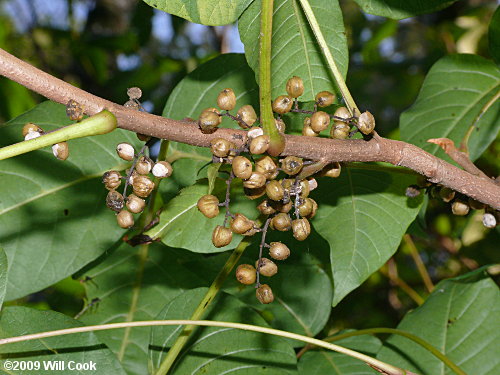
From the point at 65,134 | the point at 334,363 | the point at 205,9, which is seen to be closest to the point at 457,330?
the point at 334,363

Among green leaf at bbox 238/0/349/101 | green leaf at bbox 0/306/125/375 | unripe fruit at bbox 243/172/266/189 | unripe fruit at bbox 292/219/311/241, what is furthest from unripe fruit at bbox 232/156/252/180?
green leaf at bbox 0/306/125/375

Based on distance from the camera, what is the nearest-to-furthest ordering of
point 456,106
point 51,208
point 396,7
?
point 396,7, point 51,208, point 456,106

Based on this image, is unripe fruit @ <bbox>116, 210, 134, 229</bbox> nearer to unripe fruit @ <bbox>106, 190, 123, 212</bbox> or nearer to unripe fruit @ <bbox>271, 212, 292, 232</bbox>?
unripe fruit @ <bbox>106, 190, 123, 212</bbox>

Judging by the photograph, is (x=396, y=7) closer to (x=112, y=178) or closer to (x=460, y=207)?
(x=460, y=207)

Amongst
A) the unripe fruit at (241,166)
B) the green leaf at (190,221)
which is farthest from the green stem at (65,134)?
the green leaf at (190,221)

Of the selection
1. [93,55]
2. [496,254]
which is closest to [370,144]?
[496,254]

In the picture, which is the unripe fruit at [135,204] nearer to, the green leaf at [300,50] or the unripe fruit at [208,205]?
the unripe fruit at [208,205]

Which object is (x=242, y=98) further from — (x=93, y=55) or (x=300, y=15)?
(x=93, y=55)
